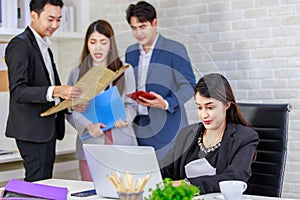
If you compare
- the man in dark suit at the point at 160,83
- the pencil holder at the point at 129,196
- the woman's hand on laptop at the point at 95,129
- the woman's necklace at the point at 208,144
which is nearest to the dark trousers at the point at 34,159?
the woman's hand on laptop at the point at 95,129

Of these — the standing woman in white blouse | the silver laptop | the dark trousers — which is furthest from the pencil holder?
the dark trousers

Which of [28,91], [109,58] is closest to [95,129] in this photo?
[109,58]

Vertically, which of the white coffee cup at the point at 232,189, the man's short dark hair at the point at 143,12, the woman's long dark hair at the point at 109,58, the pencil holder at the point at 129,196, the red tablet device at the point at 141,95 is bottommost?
the white coffee cup at the point at 232,189

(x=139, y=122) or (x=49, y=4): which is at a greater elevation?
(x=49, y=4)

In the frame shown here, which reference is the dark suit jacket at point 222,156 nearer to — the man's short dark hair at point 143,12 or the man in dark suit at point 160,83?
the man in dark suit at point 160,83

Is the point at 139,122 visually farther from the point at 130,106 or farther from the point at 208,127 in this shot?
the point at 208,127

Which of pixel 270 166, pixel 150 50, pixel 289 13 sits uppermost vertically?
pixel 289 13

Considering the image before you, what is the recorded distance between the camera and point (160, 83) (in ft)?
8.02

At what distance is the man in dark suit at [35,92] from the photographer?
8.82 feet

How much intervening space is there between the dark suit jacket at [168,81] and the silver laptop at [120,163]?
48 cm

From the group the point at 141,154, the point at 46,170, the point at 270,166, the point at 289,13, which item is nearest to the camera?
the point at 141,154

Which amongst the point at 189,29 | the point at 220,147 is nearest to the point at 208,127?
the point at 220,147

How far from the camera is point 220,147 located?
2088 millimetres

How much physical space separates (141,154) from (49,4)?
1417 mm
